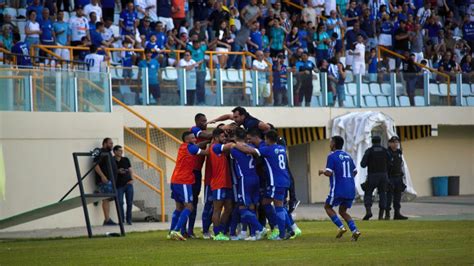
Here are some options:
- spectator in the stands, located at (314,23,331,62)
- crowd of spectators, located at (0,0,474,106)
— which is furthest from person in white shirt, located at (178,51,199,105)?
spectator in the stands, located at (314,23,331,62)

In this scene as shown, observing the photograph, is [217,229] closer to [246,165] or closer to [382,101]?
[246,165]

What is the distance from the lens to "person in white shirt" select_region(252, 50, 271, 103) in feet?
103

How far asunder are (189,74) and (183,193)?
10083 mm

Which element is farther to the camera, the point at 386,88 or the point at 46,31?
the point at 386,88

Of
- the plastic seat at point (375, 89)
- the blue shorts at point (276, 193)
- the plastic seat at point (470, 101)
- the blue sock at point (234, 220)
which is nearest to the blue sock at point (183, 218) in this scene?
the blue sock at point (234, 220)

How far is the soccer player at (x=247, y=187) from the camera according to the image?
19438 millimetres

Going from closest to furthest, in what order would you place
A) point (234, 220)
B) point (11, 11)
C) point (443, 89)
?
point (234, 220) → point (11, 11) → point (443, 89)

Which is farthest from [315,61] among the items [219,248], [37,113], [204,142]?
[219,248]

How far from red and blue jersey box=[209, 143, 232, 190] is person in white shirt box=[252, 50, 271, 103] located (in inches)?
459

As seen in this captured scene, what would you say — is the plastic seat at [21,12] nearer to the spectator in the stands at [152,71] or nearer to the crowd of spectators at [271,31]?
the crowd of spectators at [271,31]

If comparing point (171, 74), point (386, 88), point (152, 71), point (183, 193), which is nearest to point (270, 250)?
point (183, 193)

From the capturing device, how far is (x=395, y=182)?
26.3 metres

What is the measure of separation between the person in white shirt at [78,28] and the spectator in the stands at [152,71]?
58.1 inches

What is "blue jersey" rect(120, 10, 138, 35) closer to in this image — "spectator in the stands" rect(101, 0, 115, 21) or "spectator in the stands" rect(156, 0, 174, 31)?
"spectator in the stands" rect(101, 0, 115, 21)
